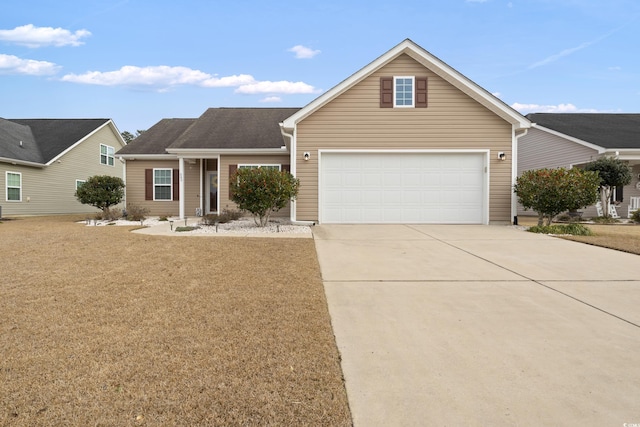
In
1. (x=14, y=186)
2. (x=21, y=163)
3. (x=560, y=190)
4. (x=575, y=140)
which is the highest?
(x=575, y=140)

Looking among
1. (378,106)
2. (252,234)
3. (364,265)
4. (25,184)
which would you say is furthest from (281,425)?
(25,184)

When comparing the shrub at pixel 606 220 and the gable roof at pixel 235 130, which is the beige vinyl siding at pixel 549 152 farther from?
the gable roof at pixel 235 130

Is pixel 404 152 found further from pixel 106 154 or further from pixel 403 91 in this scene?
pixel 106 154

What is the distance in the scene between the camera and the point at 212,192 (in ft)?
53.9

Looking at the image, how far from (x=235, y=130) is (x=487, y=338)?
48.4 ft

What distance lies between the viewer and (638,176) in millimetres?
16688

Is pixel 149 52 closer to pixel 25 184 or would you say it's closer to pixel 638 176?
pixel 25 184

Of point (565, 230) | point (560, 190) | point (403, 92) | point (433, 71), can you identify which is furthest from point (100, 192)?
point (565, 230)

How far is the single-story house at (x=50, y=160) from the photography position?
17.3 m

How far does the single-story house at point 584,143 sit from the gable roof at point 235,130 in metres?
13.1

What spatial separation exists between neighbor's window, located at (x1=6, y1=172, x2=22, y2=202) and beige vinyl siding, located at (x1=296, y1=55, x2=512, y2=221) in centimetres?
1549

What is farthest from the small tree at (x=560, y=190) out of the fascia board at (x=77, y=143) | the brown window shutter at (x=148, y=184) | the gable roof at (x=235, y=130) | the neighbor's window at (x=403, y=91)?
the fascia board at (x=77, y=143)

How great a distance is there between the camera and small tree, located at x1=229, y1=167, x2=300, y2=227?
10266mm

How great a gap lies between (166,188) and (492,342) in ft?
52.2
